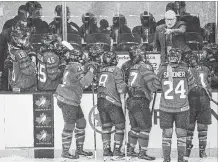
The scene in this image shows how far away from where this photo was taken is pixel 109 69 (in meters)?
6.29

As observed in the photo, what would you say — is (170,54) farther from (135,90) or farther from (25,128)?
(25,128)

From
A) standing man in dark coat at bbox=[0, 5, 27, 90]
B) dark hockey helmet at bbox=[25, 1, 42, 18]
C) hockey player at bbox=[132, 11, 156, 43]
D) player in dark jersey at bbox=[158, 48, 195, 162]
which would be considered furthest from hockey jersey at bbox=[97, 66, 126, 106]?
dark hockey helmet at bbox=[25, 1, 42, 18]

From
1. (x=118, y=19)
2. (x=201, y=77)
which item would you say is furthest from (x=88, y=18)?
(x=201, y=77)

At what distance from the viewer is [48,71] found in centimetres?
655

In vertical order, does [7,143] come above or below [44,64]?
below

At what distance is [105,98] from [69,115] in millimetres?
429

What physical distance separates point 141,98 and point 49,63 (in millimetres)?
1104

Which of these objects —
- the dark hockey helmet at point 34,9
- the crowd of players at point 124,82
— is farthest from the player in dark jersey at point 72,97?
the dark hockey helmet at point 34,9

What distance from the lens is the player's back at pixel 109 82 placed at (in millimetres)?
6273

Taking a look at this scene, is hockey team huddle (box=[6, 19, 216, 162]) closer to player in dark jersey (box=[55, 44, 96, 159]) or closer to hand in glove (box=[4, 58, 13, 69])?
player in dark jersey (box=[55, 44, 96, 159])

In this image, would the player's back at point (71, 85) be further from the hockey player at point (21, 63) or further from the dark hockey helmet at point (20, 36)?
the dark hockey helmet at point (20, 36)

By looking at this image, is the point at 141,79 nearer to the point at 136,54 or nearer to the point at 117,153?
the point at 136,54

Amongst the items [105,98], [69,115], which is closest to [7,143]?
[69,115]

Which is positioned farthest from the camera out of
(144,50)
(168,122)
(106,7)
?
(106,7)
